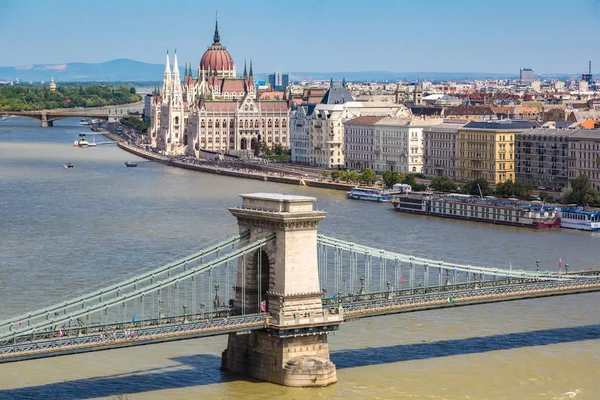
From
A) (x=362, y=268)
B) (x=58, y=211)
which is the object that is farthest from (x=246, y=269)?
(x=58, y=211)

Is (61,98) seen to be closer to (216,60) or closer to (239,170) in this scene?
(216,60)

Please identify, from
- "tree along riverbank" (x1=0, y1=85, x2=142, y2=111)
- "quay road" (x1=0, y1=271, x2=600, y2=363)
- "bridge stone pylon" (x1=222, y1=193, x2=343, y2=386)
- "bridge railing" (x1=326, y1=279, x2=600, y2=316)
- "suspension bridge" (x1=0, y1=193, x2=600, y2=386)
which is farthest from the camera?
"tree along riverbank" (x1=0, y1=85, x2=142, y2=111)

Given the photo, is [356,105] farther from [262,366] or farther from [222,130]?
[262,366]

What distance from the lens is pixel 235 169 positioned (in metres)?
65.7

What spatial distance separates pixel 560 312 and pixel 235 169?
42318 mm

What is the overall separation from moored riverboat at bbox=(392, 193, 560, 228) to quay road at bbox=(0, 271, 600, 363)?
54.1ft

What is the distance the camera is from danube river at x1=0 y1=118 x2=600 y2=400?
19.1 metres

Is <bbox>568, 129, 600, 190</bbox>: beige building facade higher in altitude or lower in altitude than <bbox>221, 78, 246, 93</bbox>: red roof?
lower

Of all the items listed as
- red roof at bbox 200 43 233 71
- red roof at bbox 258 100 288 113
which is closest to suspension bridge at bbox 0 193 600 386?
red roof at bbox 258 100 288 113

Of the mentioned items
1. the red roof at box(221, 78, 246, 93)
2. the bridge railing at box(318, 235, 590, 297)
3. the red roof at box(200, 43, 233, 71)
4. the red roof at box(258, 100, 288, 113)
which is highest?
the red roof at box(200, 43, 233, 71)

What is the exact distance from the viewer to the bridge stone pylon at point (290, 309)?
752 inches

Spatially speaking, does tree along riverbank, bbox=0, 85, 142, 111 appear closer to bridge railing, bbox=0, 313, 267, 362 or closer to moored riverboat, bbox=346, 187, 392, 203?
moored riverboat, bbox=346, 187, 392, 203

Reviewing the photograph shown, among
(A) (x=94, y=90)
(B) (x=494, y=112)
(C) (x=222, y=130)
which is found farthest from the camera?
(A) (x=94, y=90)

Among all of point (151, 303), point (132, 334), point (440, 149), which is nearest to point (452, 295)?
point (151, 303)
